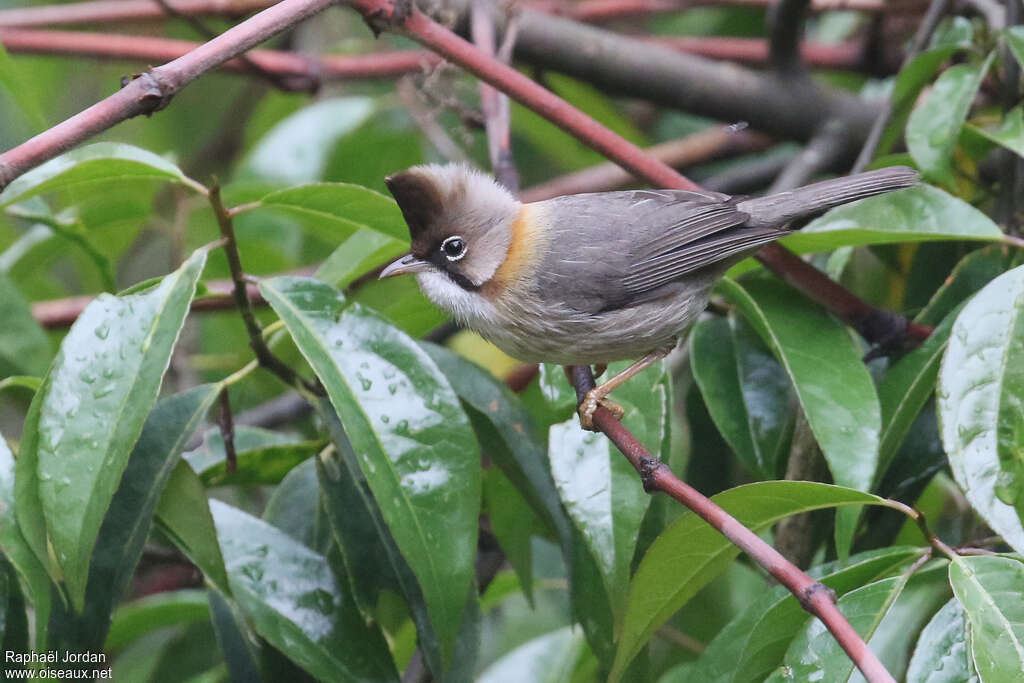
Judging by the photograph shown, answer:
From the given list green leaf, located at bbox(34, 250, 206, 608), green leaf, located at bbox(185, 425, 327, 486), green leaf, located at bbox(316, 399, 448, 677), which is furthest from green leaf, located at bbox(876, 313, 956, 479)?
green leaf, located at bbox(34, 250, 206, 608)

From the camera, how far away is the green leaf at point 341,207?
2471mm

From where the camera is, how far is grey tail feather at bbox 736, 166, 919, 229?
107 inches

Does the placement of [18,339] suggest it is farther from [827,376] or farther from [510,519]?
[827,376]

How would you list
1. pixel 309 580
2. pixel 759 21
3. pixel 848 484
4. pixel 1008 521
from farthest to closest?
pixel 759 21 → pixel 309 580 → pixel 848 484 → pixel 1008 521

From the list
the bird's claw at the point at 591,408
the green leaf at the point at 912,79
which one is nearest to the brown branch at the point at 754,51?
the green leaf at the point at 912,79

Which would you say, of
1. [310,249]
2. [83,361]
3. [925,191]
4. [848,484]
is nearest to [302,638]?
[83,361]

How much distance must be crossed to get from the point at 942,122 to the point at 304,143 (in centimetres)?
254

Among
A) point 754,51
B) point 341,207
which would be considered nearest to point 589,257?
point 341,207

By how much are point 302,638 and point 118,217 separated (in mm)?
1648

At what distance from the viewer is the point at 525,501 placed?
2.61m

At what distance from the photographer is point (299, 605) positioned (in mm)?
2436

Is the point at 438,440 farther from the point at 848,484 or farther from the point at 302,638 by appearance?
Result: the point at 848,484

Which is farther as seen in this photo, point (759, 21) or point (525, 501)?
point (759, 21)

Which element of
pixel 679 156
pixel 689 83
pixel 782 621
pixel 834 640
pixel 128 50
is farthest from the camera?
pixel 679 156
